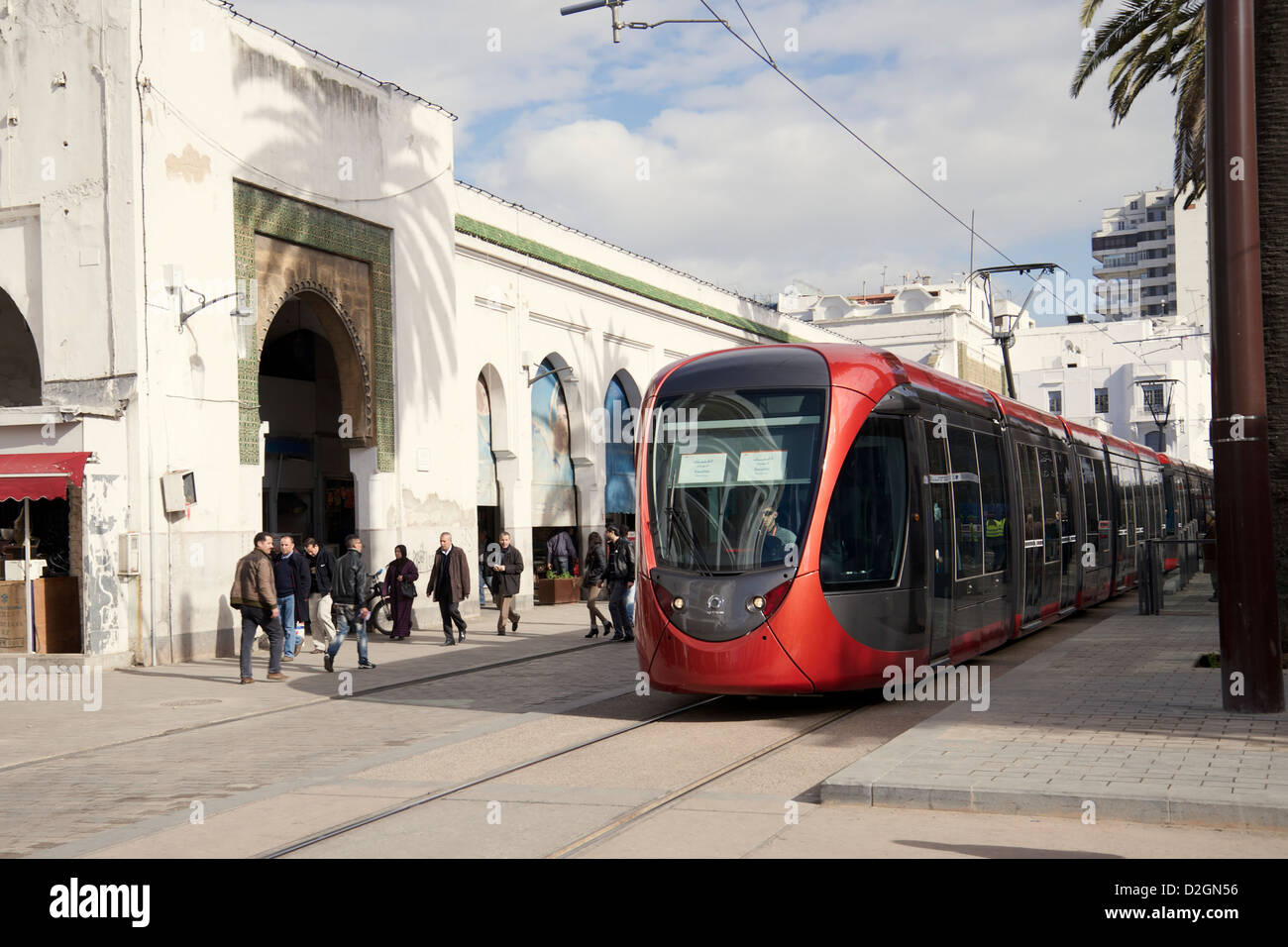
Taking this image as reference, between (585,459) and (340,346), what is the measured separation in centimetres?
953

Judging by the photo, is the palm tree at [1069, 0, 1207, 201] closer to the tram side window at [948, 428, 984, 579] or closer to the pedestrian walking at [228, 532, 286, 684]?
the tram side window at [948, 428, 984, 579]

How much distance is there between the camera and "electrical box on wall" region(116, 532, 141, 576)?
17.7 metres

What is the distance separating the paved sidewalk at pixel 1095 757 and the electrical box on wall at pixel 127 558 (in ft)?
36.4

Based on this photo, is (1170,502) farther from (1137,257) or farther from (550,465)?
(1137,257)

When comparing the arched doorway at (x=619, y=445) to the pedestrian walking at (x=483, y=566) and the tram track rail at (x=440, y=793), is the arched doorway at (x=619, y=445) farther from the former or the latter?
the tram track rail at (x=440, y=793)

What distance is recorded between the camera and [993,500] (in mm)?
15242

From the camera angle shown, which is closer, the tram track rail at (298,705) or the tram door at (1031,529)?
the tram track rail at (298,705)

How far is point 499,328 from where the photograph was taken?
91.5 ft

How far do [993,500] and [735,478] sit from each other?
488 cm

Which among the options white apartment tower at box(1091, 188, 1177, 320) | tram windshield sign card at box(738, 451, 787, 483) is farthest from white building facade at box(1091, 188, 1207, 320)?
tram windshield sign card at box(738, 451, 787, 483)

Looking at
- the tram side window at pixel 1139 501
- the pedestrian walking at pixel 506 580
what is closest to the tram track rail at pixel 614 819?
the pedestrian walking at pixel 506 580

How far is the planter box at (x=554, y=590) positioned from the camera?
29.4 metres

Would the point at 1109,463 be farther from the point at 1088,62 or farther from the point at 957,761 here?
the point at 957,761
